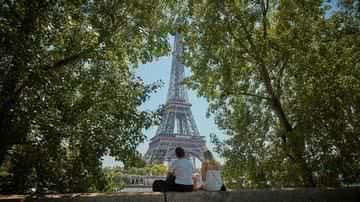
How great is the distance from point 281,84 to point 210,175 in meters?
7.45

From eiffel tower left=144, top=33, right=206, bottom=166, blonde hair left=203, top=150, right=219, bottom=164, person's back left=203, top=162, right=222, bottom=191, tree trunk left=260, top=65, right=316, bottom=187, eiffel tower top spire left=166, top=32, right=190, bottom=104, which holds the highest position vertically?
eiffel tower top spire left=166, top=32, right=190, bottom=104

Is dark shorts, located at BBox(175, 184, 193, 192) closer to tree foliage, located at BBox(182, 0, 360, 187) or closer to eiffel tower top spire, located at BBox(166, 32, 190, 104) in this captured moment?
tree foliage, located at BBox(182, 0, 360, 187)

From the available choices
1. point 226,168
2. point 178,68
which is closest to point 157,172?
point 178,68

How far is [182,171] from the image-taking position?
20.4ft

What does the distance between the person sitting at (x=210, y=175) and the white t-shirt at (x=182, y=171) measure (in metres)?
0.47

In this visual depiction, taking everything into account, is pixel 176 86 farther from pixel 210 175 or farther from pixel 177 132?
pixel 210 175

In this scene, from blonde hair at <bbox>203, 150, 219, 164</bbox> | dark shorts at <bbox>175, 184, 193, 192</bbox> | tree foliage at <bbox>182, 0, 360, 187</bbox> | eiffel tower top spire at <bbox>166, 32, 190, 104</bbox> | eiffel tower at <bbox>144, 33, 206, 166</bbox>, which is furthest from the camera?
eiffel tower top spire at <bbox>166, 32, 190, 104</bbox>

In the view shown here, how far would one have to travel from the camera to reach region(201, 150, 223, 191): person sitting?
6.52m

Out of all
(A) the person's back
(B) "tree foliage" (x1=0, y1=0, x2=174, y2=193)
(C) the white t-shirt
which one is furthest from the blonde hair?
(B) "tree foliage" (x1=0, y1=0, x2=174, y2=193)

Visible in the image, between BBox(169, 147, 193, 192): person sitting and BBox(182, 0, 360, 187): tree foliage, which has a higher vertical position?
BBox(182, 0, 360, 187): tree foliage

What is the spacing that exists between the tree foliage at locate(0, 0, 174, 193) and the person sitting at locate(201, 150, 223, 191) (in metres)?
1.68

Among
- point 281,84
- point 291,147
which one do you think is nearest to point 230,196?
point 291,147

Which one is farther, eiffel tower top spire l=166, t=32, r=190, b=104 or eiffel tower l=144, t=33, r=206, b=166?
eiffel tower top spire l=166, t=32, r=190, b=104

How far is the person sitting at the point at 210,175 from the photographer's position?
652 cm
